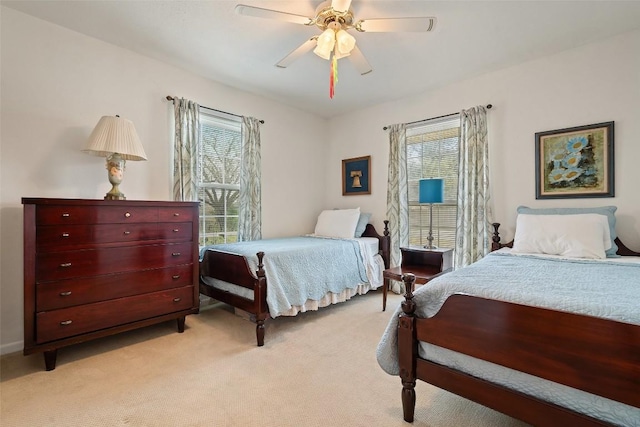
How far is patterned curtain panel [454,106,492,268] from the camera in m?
3.19

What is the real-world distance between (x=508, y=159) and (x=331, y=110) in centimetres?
247

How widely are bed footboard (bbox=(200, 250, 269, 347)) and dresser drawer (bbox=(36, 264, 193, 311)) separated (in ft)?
0.94

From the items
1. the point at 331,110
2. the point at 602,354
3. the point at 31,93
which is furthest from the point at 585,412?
the point at 331,110

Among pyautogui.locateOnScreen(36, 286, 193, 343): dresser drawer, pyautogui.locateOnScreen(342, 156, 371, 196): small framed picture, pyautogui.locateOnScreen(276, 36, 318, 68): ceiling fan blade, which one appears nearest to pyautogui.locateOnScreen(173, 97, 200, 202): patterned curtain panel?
pyautogui.locateOnScreen(36, 286, 193, 343): dresser drawer

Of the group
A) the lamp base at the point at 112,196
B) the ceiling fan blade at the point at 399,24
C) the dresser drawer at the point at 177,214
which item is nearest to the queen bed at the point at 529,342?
the ceiling fan blade at the point at 399,24

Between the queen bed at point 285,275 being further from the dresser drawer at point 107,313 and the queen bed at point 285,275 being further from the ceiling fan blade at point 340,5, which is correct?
the ceiling fan blade at point 340,5

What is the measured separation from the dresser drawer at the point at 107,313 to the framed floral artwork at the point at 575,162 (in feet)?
11.5

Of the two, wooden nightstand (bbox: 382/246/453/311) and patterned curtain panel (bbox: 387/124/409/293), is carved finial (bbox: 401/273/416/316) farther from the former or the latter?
patterned curtain panel (bbox: 387/124/409/293)

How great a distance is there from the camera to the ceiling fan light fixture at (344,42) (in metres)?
2.08

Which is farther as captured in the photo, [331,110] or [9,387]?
[331,110]

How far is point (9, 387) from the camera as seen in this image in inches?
72.0

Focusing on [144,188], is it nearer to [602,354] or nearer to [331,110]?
[331,110]

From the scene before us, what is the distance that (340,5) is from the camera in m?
1.87

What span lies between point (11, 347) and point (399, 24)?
3.64 metres
